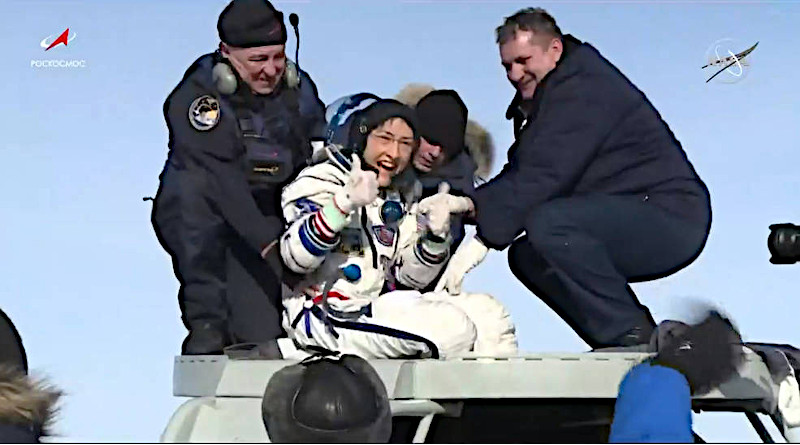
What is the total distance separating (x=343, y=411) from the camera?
155 cm

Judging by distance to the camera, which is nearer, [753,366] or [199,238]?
[753,366]

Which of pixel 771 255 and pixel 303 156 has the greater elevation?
pixel 303 156

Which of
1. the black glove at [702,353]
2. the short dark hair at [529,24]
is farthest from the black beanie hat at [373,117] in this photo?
the black glove at [702,353]

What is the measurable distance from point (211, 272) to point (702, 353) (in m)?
1.01

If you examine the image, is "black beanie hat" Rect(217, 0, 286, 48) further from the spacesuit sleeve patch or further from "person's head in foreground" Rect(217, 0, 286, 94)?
the spacesuit sleeve patch

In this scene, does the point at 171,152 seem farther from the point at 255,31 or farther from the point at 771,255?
the point at 771,255

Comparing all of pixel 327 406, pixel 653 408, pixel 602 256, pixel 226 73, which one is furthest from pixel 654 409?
pixel 226 73

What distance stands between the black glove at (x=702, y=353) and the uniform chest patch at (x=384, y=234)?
0.70m

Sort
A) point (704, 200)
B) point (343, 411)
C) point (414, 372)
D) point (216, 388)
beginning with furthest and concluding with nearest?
point (704, 200) → point (216, 388) → point (414, 372) → point (343, 411)

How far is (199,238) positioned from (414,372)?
727 mm

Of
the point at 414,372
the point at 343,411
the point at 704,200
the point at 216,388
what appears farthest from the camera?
the point at 704,200

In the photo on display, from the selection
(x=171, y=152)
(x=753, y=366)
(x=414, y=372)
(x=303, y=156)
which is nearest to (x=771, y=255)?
(x=753, y=366)

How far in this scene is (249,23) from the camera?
2.55 meters

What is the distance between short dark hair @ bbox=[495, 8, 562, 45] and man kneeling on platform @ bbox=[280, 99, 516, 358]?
9.0 inches
